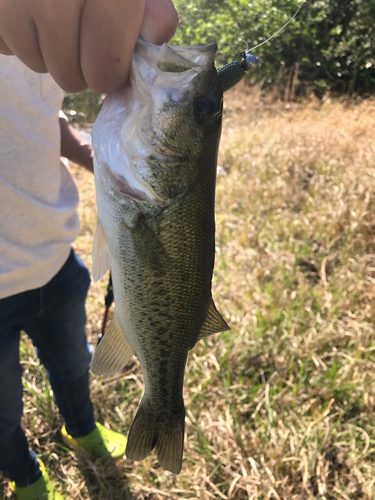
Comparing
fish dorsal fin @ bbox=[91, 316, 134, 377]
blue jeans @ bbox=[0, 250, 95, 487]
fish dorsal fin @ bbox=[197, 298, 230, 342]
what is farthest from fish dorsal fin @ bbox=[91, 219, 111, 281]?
blue jeans @ bbox=[0, 250, 95, 487]

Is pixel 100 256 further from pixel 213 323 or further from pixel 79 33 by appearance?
pixel 79 33

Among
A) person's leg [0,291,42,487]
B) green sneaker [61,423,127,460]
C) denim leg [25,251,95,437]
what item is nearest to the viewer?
person's leg [0,291,42,487]

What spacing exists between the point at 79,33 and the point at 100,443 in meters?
2.27

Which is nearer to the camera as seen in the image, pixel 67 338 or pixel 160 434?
pixel 160 434

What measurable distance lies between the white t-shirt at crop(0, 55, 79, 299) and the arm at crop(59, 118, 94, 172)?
303mm

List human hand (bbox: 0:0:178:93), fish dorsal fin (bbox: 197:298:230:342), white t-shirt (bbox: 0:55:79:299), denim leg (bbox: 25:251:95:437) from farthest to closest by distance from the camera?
1. denim leg (bbox: 25:251:95:437)
2. white t-shirt (bbox: 0:55:79:299)
3. fish dorsal fin (bbox: 197:298:230:342)
4. human hand (bbox: 0:0:178:93)

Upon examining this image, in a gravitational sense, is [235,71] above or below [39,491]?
above

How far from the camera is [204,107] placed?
97 centimetres

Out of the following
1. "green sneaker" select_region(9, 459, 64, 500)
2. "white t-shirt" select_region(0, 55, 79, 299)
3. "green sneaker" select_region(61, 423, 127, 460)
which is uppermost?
"white t-shirt" select_region(0, 55, 79, 299)

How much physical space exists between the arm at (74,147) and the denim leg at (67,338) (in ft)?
1.73

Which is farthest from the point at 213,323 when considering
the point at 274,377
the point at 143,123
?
the point at 274,377

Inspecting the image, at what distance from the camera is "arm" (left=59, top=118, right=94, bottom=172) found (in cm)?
188

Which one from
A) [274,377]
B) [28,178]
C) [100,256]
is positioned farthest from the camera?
[274,377]

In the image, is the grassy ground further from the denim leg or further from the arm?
the arm
